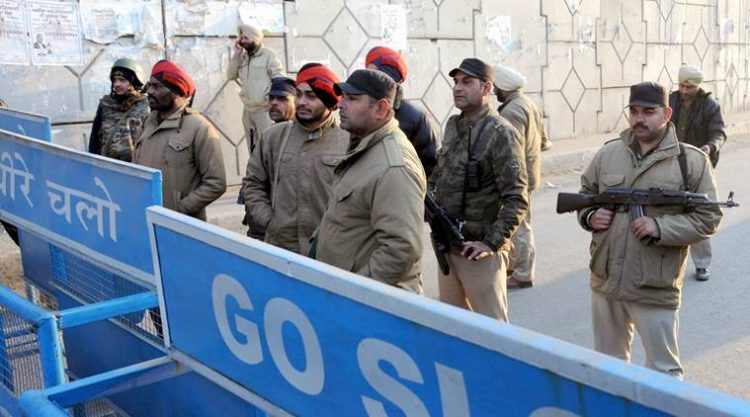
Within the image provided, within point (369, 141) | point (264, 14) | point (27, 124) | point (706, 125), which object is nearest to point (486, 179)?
point (369, 141)

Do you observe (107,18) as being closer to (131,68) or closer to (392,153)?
(131,68)

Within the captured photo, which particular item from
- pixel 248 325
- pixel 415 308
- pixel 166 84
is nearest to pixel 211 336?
pixel 248 325

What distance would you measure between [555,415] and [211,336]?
103 centimetres

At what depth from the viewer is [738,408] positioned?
0.99m

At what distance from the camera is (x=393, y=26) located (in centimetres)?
956

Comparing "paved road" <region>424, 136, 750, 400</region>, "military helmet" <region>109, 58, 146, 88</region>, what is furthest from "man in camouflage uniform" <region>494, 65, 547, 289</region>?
"military helmet" <region>109, 58, 146, 88</region>

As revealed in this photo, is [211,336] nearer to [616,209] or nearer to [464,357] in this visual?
[464,357]

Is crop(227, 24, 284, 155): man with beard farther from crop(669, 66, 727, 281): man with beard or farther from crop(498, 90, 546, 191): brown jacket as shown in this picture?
crop(669, 66, 727, 281): man with beard

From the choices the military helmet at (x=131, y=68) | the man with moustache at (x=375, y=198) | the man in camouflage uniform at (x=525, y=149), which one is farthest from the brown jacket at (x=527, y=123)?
the man with moustache at (x=375, y=198)

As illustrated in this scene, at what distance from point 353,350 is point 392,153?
1.38 metres

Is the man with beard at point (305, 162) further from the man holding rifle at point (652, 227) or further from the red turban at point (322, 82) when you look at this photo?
the man holding rifle at point (652, 227)

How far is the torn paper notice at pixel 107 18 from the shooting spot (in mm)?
7078

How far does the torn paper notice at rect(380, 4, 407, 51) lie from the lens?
9.45m

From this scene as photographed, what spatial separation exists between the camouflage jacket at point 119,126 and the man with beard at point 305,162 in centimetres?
139
